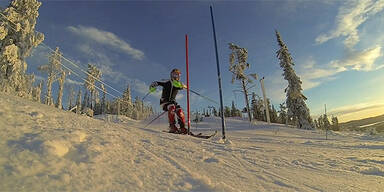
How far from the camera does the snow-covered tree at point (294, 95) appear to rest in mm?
20334

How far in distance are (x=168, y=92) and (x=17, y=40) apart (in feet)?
43.7

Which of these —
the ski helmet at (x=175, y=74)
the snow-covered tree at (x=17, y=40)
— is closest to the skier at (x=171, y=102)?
the ski helmet at (x=175, y=74)

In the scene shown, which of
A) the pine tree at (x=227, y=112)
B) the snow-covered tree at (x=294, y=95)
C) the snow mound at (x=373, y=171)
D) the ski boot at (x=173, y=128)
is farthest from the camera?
the pine tree at (x=227, y=112)

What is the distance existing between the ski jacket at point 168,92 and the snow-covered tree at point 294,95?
17.3 meters

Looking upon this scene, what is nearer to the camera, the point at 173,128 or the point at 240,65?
the point at 173,128

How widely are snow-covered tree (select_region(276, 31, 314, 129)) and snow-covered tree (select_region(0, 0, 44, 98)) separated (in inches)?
867

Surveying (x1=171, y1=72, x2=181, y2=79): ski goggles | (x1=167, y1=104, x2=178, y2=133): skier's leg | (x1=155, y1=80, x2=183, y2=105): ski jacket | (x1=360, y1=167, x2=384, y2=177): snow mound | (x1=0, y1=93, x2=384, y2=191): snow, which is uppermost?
(x1=171, y1=72, x2=181, y2=79): ski goggles

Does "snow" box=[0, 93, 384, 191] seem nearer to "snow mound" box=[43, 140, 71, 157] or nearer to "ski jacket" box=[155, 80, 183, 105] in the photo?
"snow mound" box=[43, 140, 71, 157]

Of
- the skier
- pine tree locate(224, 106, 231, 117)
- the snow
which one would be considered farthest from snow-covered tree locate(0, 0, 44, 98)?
pine tree locate(224, 106, 231, 117)

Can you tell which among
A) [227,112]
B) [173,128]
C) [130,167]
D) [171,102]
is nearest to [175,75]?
[171,102]

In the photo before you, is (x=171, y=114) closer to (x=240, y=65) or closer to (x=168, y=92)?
(x=168, y=92)

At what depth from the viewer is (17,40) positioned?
549 inches

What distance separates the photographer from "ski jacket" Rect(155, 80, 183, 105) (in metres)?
7.00

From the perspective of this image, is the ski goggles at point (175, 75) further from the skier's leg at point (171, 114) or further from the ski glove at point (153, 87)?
the skier's leg at point (171, 114)
